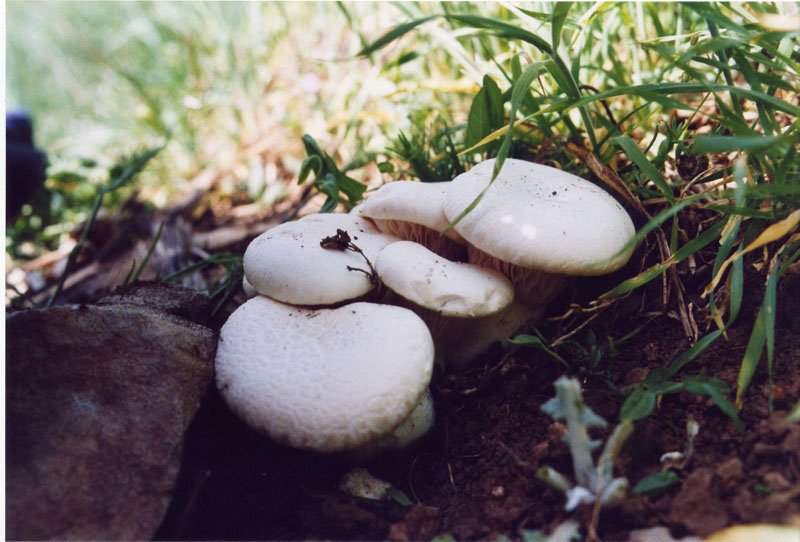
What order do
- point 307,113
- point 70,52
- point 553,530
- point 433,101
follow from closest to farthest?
point 553,530 < point 433,101 < point 307,113 < point 70,52

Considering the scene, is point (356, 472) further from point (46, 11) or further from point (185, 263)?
point (46, 11)

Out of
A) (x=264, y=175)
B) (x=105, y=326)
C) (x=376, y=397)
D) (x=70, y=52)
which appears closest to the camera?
(x=376, y=397)

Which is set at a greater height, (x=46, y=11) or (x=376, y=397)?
(x=46, y=11)

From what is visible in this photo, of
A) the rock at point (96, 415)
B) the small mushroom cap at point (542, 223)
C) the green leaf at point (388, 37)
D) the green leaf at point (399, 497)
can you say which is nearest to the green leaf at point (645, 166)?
the small mushroom cap at point (542, 223)

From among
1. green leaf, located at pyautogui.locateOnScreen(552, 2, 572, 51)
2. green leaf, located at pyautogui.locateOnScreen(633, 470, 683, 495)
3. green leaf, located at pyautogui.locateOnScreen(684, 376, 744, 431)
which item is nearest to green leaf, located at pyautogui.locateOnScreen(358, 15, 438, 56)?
green leaf, located at pyautogui.locateOnScreen(552, 2, 572, 51)

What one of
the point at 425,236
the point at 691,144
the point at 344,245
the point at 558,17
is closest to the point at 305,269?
the point at 344,245

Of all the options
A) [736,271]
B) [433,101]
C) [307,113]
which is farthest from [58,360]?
[307,113]
